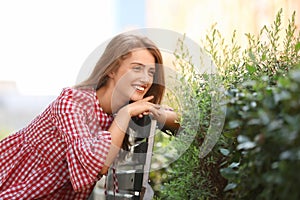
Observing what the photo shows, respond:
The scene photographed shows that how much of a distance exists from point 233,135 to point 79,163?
1.74 ft

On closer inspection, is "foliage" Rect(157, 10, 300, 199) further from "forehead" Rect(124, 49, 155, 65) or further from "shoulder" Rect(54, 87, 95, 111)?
"shoulder" Rect(54, 87, 95, 111)

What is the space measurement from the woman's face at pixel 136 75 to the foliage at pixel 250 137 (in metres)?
0.15

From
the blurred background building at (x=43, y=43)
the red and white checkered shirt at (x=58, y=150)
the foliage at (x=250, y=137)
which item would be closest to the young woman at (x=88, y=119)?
the red and white checkered shirt at (x=58, y=150)

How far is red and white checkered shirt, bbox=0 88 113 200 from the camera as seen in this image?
1541 mm

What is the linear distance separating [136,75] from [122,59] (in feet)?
0.29

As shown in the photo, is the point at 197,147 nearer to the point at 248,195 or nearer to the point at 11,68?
the point at 248,195

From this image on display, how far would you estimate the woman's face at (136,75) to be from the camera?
5.53ft

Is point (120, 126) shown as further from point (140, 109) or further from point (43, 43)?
point (43, 43)

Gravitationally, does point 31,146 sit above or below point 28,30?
above

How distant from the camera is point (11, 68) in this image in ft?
17.9

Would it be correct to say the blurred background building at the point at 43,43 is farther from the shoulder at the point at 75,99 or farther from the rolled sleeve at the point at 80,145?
the rolled sleeve at the point at 80,145

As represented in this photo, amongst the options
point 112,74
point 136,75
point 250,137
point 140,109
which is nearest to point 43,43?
point 112,74

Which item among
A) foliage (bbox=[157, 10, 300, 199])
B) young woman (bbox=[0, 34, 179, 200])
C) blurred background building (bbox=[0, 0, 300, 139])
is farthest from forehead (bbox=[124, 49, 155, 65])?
blurred background building (bbox=[0, 0, 300, 139])

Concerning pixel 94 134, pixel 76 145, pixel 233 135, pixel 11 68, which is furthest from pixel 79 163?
pixel 11 68
